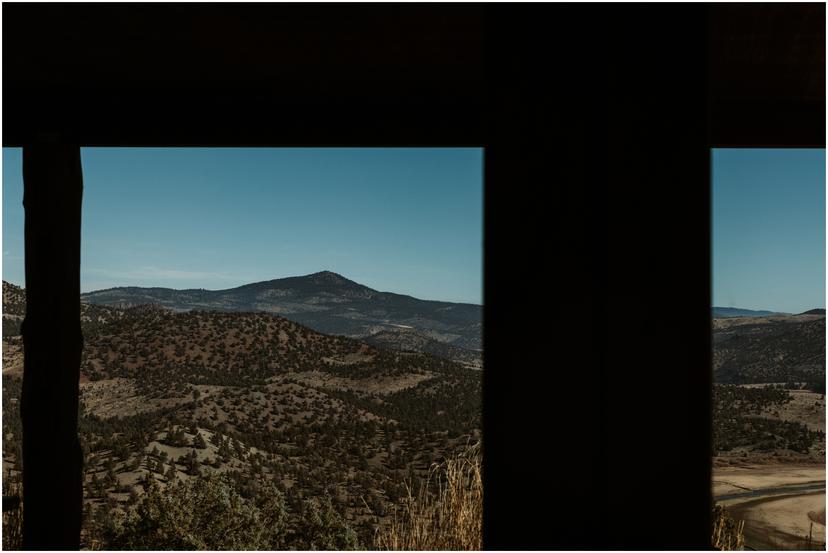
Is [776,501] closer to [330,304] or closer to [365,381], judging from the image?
[365,381]

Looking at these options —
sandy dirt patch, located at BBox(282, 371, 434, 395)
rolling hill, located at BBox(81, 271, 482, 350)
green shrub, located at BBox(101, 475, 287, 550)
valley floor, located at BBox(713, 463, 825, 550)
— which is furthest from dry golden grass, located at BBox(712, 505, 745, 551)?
rolling hill, located at BBox(81, 271, 482, 350)

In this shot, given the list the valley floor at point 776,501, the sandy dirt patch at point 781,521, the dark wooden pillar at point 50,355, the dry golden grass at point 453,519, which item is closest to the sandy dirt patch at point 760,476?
the valley floor at point 776,501

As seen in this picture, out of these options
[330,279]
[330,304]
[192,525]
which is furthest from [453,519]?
[330,279]

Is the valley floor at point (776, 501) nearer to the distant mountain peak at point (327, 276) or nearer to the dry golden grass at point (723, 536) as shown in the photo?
the dry golden grass at point (723, 536)

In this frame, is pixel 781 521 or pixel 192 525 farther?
pixel 781 521

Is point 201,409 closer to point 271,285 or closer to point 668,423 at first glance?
point 668,423

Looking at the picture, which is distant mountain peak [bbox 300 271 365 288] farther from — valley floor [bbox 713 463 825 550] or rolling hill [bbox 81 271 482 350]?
valley floor [bbox 713 463 825 550]

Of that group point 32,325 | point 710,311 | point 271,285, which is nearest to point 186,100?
point 32,325

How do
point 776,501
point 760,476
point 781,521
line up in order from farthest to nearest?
point 760,476, point 776,501, point 781,521
